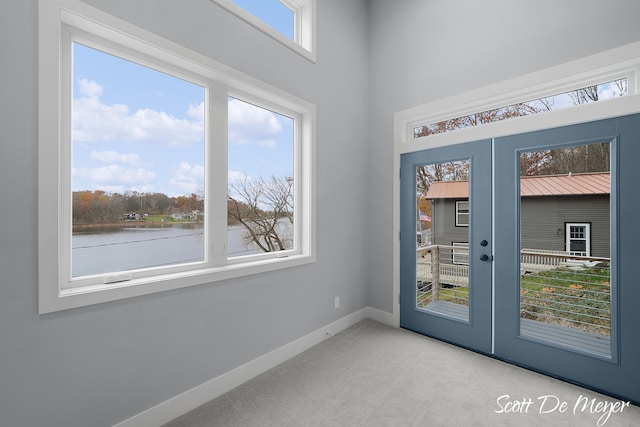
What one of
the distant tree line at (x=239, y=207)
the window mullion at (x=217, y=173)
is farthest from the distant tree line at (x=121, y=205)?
the window mullion at (x=217, y=173)

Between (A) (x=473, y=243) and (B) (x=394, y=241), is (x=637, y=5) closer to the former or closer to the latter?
(A) (x=473, y=243)

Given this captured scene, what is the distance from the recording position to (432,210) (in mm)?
2848

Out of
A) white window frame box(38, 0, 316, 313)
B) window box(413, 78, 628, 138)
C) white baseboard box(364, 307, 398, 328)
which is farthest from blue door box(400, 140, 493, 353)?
white window frame box(38, 0, 316, 313)

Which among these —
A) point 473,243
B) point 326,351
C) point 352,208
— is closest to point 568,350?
point 473,243

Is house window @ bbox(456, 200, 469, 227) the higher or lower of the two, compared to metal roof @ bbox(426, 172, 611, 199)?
lower

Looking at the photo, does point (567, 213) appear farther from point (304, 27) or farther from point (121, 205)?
point (121, 205)

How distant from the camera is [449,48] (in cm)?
270

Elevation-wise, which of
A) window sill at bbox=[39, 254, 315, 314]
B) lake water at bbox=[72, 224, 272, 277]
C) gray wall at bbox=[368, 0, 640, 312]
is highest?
gray wall at bbox=[368, 0, 640, 312]

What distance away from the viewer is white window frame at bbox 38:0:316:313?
1.33 m

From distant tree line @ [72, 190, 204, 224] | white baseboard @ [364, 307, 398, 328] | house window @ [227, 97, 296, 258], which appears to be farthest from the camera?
white baseboard @ [364, 307, 398, 328]

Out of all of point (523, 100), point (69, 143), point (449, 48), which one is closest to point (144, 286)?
point (69, 143)

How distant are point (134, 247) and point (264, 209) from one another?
1.03m

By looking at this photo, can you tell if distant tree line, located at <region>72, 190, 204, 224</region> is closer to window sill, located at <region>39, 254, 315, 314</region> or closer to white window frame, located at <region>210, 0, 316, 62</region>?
window sill, located at <region>39, 254, 315, 314</region>

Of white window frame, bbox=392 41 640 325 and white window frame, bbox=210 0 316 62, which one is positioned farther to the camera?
white window frame, bbox=210 0 316 62
